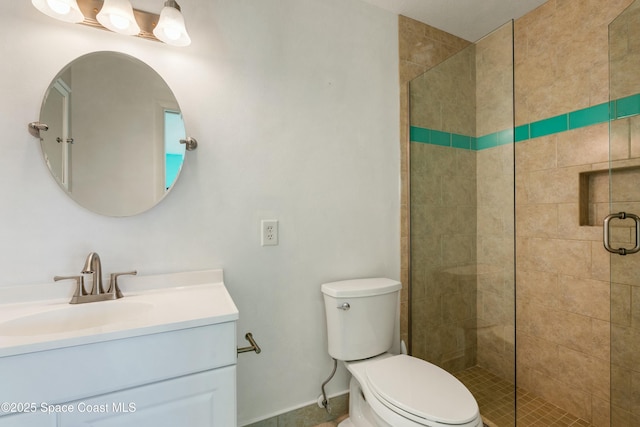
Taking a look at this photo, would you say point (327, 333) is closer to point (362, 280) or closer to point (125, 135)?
point (362, 280)

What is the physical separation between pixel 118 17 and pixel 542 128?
7.30 ft

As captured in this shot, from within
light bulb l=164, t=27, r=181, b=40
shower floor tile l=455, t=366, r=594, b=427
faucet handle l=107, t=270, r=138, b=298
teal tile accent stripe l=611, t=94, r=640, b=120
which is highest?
light bulb l=164, t=27, r=181, b=40

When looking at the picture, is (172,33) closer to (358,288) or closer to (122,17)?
(122,17)

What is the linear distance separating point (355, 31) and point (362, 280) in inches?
55.1

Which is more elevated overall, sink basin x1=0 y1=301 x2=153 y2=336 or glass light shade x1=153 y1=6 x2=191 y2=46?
glass light shade x1=153 y1=6 x2=191 y2=46

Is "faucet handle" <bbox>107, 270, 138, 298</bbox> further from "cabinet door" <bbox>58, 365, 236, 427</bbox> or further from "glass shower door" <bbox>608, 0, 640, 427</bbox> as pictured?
"glass shower door" <bbox>608, 0, 640, 427</bbox>

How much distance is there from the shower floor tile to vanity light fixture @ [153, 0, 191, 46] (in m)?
2.11

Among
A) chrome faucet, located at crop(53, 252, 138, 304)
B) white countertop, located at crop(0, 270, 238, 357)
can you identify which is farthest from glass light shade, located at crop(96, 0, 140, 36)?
white countertop, located at crop(0, 270, 238, 357)

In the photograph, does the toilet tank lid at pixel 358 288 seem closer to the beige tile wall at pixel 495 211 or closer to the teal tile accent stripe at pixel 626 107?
the beige tile wall at pixel 495 211

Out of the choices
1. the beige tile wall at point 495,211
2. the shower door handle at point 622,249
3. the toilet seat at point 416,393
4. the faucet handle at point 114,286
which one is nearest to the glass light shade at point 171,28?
the faucet handle at point 114,286

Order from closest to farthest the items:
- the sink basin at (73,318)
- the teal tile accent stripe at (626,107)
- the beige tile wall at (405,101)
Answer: the sink basin at (73,318) < the teal tile accent stripe at (626,107) < the beige tile wall at (405,101)

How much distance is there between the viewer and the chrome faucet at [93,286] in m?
1.06

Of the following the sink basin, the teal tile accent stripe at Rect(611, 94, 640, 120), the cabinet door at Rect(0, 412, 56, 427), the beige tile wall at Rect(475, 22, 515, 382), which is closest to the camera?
the cabinet door at Rect(0, 412, 56, 427)

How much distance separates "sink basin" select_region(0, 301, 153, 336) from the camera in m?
0.92
